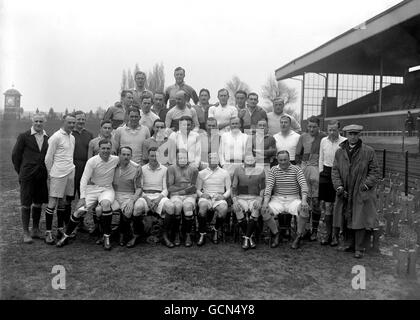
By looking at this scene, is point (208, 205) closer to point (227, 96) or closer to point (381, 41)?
point (227, 96)

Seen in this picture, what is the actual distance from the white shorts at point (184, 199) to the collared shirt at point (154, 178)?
0.20 meters

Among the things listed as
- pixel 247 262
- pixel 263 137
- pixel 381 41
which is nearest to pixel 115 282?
pixel 247 262

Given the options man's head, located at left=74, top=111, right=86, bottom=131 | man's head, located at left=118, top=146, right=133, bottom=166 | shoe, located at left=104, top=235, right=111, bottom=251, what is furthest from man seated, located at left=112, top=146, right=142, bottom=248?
man's head, located at left=74, top=111, right=86, bottom=131

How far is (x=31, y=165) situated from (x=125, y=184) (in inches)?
51.4

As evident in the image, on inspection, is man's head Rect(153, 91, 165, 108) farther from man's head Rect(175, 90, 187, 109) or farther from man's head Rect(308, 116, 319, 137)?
man's head Rect(308, 116, 319, 137)

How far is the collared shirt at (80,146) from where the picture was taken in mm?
5852

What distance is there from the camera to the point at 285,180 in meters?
5.59

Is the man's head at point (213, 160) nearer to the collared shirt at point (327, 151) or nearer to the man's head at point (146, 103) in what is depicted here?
the collared shirt at point (327, 151)

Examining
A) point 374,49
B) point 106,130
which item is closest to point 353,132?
point 106,130

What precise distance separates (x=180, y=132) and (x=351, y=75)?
17769 mm

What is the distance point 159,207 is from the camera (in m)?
5.42

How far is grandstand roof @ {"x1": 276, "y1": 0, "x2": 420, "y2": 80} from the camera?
12.1 m

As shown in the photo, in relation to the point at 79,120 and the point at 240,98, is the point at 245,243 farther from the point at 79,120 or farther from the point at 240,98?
the point at 79,120

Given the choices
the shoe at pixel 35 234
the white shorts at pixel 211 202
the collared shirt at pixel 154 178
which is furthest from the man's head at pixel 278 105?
the shoe at pixel 35 234
